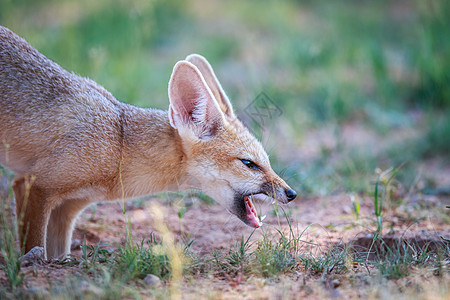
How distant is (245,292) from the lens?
115 inches

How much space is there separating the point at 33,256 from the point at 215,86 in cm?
206

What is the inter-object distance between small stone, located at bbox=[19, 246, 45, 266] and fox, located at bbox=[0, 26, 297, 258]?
0.62 feet

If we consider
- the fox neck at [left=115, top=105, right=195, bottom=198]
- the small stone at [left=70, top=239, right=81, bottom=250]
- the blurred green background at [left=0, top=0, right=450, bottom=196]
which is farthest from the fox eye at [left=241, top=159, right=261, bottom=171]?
the small stone at [left=70, top=239, right=81, bottom=250]

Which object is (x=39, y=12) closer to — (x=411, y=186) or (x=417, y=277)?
(x=411, y=186)

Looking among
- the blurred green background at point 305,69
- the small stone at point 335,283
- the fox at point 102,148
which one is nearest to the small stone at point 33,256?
the fox at point 102,148

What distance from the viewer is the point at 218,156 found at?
3699 millimetres

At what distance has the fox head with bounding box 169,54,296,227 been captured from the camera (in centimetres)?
364

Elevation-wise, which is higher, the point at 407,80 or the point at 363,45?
the point at 363,45

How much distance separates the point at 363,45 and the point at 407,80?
1.55 m

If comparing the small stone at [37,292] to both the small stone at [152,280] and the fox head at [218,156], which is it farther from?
the fox head at [218,156]

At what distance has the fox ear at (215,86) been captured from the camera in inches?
162

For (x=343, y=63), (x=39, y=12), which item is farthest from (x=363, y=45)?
(x=39, y=12)

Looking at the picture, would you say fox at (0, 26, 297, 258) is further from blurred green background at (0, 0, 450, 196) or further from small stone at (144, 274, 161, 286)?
blurred green background at (0, 0, 450, 196)

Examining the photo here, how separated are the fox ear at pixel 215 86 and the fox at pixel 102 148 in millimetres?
234
